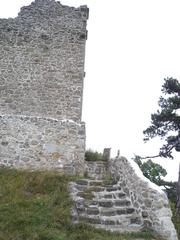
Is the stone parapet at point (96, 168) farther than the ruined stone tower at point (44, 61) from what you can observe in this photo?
No

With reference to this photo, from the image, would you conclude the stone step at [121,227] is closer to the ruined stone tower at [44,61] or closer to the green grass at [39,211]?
the green grass at [39,211]

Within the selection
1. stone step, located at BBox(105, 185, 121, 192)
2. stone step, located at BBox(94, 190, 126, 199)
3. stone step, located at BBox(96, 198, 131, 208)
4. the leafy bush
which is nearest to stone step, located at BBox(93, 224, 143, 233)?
stone step, located at BBox(96, 198, 131, 208)

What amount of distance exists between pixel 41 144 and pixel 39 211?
3538 millimetres

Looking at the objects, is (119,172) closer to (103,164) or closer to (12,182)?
(103,164)

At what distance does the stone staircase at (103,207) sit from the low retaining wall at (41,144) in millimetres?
1397

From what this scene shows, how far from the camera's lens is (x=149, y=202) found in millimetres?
10258

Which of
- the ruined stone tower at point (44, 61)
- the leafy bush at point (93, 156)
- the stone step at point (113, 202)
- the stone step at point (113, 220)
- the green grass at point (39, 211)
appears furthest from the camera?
the ruined stone tower at point (44, 61)

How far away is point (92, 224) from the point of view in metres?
9.88

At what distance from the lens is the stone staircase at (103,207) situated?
33.0 ft

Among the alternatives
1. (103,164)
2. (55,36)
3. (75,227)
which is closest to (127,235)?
(75,227)

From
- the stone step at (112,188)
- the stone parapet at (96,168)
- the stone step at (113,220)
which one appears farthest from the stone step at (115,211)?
the stone parapet at (96,168)

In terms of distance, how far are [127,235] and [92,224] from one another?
88cm

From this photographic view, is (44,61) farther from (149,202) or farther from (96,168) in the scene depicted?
(149,202)

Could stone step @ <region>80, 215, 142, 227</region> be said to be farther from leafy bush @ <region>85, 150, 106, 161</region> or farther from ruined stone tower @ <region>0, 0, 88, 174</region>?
ruined stone tower @ <region>0, 0, 88, 174</region>
